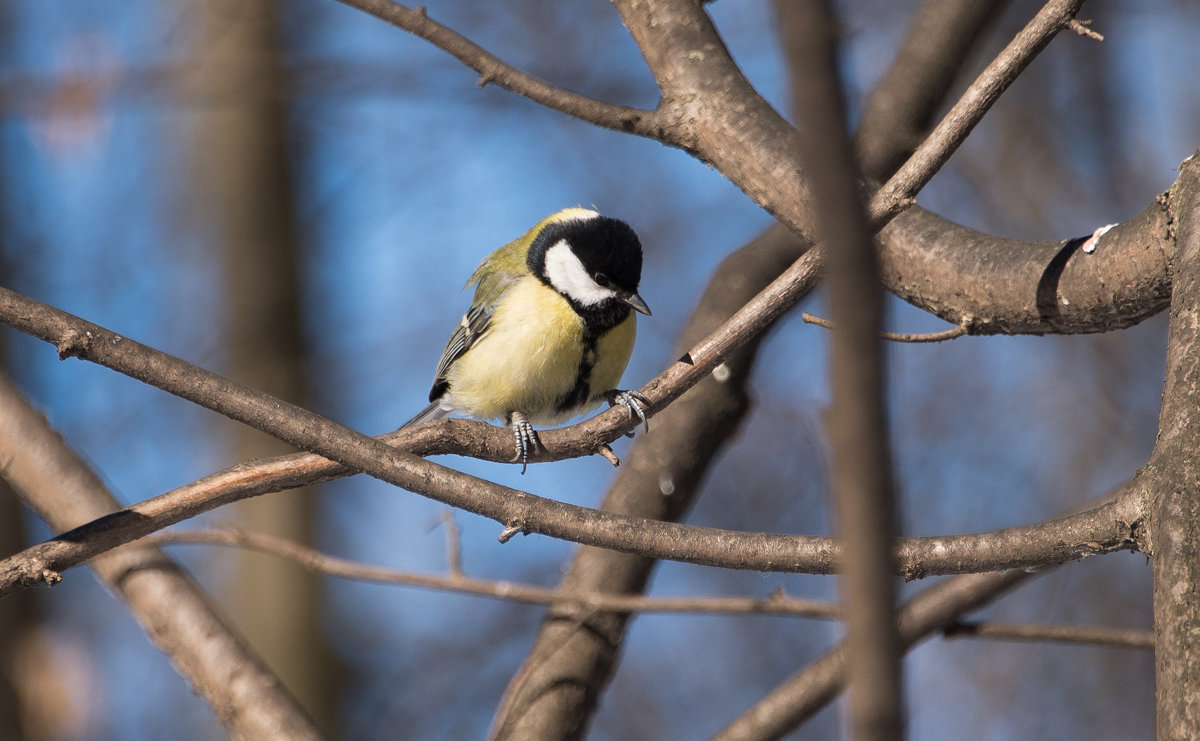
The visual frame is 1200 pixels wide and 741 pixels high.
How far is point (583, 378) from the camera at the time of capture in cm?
342

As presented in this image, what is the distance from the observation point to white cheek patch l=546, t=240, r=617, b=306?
3449 mm

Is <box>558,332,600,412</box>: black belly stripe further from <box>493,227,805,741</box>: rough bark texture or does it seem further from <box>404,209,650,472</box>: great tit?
<box>493,227,805,741</box>: rough bark texture

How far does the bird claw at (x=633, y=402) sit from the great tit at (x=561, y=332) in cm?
1

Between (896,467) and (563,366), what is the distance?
107 inches

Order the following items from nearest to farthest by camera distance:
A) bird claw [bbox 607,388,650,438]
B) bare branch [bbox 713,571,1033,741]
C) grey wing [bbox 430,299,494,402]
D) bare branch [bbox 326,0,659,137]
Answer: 1. bird claw [bbox 607,388,650,438]
2. bare branch [bbox 326,0,659,137]
3. bare branch [bbox 713,571,1033,741]
4. grey wing [bbox 430,299,494,402]

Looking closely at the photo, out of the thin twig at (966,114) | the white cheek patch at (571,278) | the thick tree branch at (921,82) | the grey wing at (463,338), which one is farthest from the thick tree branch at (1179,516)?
the grey wing at (463,338)

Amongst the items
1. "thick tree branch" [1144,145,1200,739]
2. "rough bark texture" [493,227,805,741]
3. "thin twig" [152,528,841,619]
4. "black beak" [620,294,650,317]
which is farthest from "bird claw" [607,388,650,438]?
"thick tree branch" [1144,145,1200,739]

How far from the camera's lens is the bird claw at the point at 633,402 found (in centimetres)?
207

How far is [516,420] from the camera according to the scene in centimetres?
309

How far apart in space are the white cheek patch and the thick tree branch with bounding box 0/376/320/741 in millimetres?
1572

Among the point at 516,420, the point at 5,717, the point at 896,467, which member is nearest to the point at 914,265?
the point at 516,420

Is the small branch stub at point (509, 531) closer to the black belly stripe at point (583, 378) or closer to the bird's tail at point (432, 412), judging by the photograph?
the black belly stripe at point (583, 378)

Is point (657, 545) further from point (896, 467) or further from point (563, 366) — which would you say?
point (563, 366)

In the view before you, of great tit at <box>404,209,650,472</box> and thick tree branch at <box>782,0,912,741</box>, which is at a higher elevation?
great tit at <box>404,209,650,472</box>
